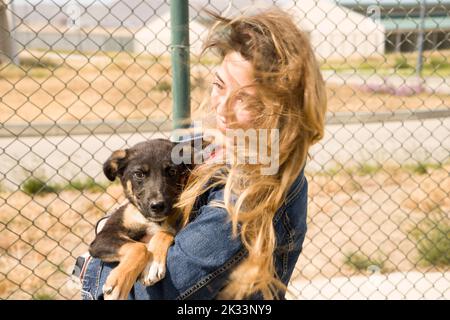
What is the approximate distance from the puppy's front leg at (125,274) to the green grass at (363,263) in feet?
9.81

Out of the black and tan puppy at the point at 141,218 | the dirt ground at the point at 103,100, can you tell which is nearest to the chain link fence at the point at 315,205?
the black and tan puppy at the point at 141,218

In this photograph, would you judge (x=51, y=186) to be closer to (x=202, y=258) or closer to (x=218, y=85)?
(x=218, y=85)

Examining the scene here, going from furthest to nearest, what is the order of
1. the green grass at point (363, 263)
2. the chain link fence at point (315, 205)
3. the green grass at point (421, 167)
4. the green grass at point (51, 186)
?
1. the green grass at point (421, 167)
2. the green grass at point (51, 186)
3. the green grass at point (363, 263)
4. the chain link fence at point (315, 205)

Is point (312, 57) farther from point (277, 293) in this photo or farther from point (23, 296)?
point (23, 296)

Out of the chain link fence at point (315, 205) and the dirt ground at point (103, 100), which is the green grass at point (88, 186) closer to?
the chain link fence at point (315, 205)

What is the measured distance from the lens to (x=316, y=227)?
5930 millimetres

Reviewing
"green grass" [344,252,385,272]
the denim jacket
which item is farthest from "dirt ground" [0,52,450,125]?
the denim jacket

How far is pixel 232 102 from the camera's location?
7.02 ft

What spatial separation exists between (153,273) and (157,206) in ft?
1.86

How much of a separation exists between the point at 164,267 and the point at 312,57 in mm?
985

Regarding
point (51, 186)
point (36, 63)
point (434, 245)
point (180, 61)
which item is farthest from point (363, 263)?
point (36, 63)

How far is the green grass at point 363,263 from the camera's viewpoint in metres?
4.87

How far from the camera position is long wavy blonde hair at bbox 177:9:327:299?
203cm
